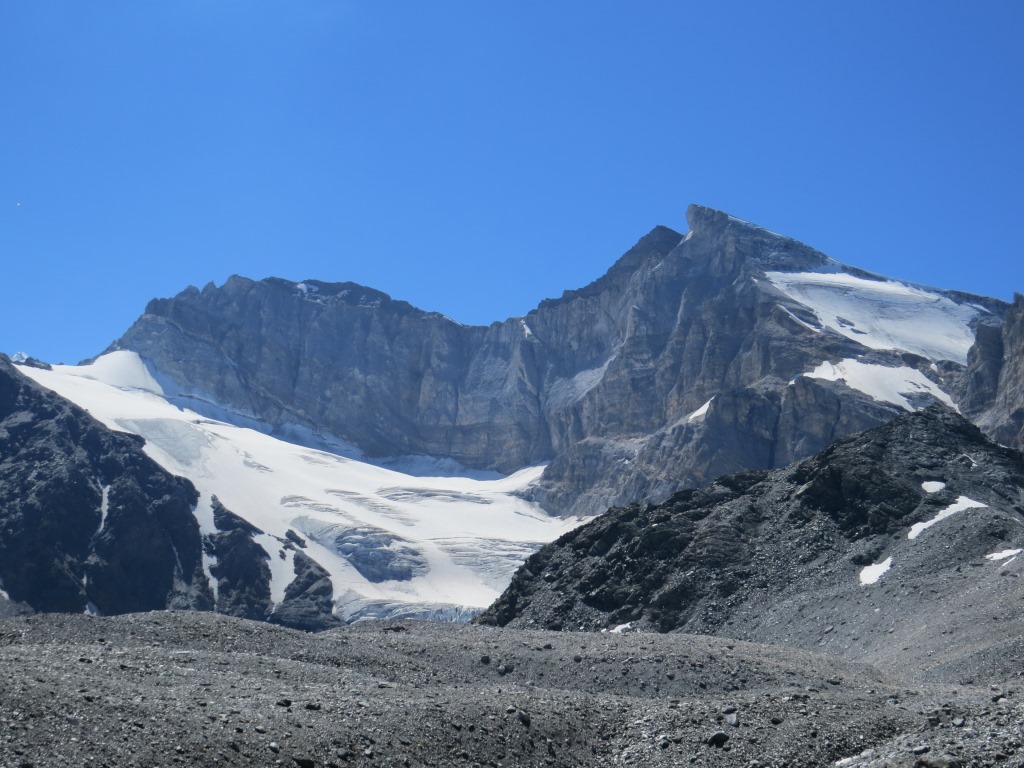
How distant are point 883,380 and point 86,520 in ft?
319

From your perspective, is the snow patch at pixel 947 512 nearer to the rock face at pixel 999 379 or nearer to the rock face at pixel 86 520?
the rock face at pixel 999 379

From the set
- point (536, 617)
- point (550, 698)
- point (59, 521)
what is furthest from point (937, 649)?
point (59, 521)

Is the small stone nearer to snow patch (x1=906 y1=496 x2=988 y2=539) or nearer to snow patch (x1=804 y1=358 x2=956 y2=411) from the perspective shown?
snow patch (x1=906 y1=496 x2=988 y2=539)

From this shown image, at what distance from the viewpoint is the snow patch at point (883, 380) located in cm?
16288

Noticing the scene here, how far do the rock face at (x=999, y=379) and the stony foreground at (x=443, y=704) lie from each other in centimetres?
9388

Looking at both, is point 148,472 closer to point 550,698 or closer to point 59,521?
point 59,521

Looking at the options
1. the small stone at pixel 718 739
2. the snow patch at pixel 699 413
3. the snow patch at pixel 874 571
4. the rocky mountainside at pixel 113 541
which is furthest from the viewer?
the snow patch at pixel 699 413

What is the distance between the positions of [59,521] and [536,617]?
88.6 metres

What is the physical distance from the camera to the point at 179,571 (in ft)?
475

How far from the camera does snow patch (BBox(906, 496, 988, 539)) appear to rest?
6930 centimetres

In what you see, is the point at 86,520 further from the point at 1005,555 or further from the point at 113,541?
the point at 1005,555

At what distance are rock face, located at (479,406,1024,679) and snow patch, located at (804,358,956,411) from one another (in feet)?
253

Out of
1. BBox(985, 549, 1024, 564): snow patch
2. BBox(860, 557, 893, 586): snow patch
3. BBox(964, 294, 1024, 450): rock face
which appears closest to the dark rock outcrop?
BBox(964, 294, 1024, 450): rock face

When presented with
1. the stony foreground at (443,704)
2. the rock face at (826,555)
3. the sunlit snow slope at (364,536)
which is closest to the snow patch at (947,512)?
the rock face at (826,555)
